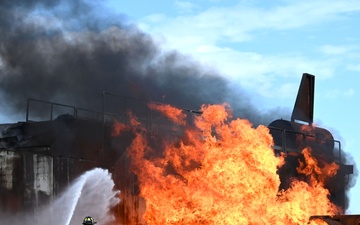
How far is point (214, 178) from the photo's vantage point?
944 inches

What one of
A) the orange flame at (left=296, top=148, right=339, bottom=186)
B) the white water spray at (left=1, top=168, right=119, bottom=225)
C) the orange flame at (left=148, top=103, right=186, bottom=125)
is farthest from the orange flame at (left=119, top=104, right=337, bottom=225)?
the orange flame at (left=296, top=148, right=339, bottom=186)

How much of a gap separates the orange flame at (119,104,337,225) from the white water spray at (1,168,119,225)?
1.33m

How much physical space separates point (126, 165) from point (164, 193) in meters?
1.66

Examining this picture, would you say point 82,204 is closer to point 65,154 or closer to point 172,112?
point 65,154

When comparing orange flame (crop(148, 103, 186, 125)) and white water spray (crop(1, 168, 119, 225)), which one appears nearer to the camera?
white water spray (crop(1, 168, 119, 225))

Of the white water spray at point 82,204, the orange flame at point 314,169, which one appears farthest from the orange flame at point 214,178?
the orange flame at point 314,169

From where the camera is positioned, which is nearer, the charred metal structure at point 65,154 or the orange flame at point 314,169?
the charred metal structure at point 65,154

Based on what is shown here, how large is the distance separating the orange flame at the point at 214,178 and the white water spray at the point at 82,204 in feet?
4.38

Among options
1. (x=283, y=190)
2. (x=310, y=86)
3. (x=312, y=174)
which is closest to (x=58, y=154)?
(x=283, y=190)

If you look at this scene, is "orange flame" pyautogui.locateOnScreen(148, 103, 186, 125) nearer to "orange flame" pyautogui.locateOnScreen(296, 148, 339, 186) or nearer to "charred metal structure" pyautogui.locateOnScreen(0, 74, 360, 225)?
"charred metal structure" pyautogui.locateOnScreen(0, 74, 360, 225)

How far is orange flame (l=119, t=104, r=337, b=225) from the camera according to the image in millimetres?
23156

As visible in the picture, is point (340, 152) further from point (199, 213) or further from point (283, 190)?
point (199, 213)

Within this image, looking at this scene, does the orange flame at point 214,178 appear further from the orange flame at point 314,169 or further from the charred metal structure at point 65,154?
the orange flame at point 314,169

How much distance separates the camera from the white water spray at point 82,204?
68.5 ft
